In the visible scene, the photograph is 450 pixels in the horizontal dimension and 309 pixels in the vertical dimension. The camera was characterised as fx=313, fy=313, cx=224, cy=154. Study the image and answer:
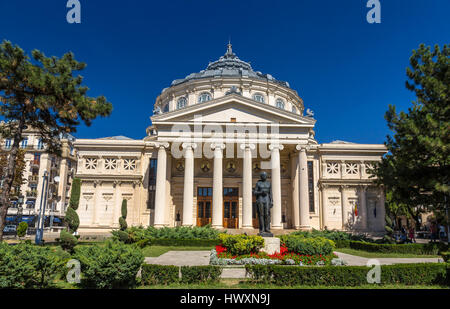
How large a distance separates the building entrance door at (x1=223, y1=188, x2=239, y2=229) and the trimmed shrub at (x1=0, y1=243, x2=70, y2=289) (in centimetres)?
2707

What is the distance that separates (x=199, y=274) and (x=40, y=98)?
586 inches

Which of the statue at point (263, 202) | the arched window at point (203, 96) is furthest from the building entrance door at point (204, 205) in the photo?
the statue at point (263, 202)

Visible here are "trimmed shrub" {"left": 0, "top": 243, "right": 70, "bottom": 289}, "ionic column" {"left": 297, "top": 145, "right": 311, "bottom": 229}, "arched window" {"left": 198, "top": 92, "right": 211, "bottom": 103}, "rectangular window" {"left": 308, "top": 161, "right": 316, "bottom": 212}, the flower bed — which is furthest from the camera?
"arched window" {"left": 198, "top": 92, "right": 211, "bottom": 103}

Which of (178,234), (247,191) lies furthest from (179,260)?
(247,191)

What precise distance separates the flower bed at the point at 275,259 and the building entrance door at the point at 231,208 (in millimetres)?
21320

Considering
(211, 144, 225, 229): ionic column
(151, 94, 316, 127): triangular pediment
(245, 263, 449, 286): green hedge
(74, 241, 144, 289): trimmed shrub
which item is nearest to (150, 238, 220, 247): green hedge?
(211, 144, 225, 229): ionic column

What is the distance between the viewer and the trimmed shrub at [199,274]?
10.3 metres

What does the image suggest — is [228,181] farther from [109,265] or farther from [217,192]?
[109,265]

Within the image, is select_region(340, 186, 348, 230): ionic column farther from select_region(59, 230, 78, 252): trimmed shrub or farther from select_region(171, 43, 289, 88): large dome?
select_region(59, 230, 78, 252): trimmed shrub

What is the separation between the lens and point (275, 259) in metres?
13.5

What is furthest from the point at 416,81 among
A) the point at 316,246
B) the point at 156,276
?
the point at 156,276

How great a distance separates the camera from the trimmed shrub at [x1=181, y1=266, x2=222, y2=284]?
10.3 m

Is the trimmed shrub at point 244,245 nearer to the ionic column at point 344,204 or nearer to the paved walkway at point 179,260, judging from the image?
the paved walkway at point 179,260

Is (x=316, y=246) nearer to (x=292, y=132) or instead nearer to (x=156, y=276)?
(x=156, y=276)
